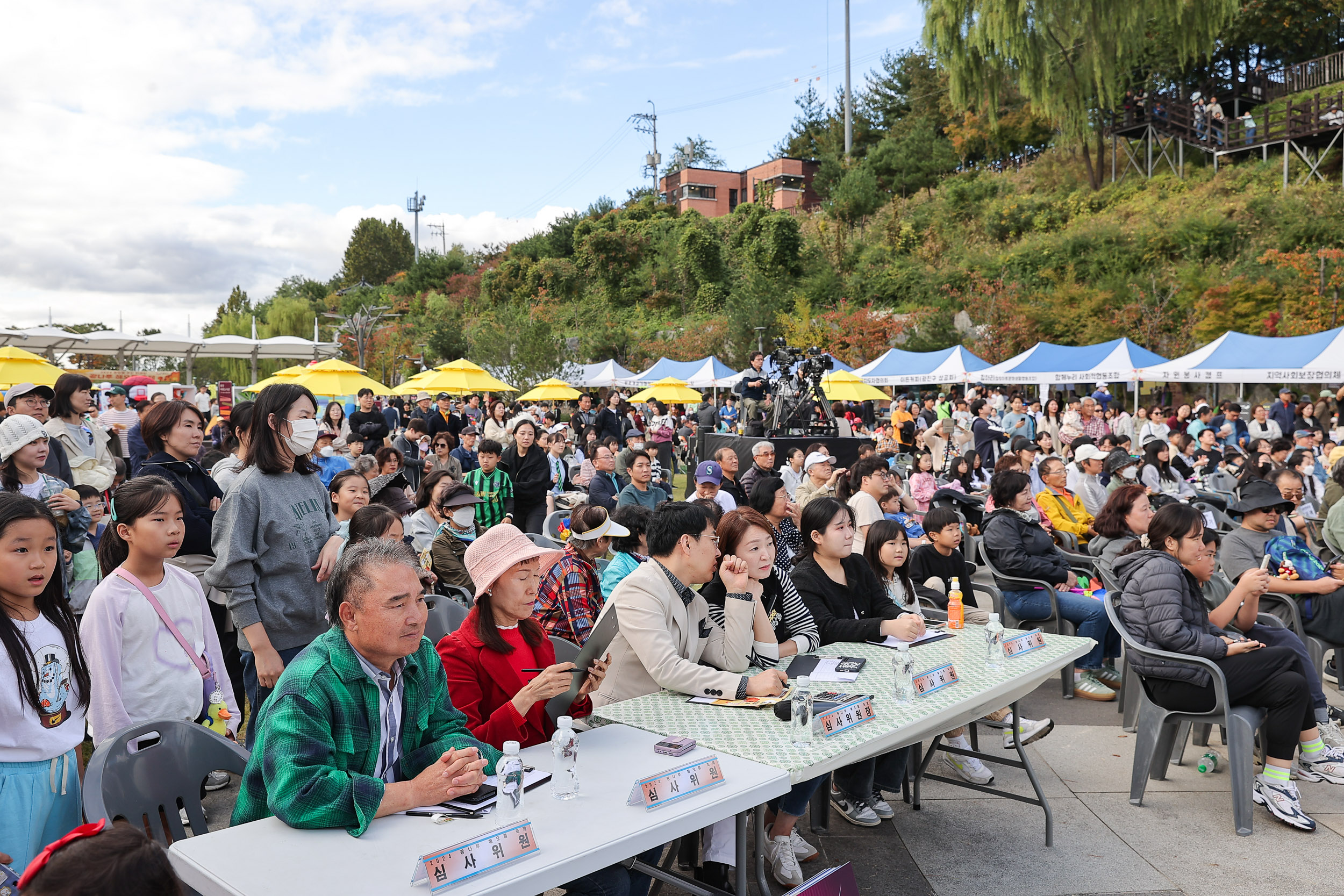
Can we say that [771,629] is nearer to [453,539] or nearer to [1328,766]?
[453,539]

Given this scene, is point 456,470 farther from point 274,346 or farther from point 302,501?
point 274,346

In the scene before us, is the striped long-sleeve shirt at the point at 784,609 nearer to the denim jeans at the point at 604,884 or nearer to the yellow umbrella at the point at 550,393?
the denim jeans at the point at 604,884

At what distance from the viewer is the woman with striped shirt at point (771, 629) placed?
3.11 metres

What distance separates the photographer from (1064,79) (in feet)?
99.3

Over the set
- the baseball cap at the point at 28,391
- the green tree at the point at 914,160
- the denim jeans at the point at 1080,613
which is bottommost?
the denim jeans at the point at 1080,613

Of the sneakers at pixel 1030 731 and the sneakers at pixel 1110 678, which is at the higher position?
Result: the sneakers at pixel 1030 731

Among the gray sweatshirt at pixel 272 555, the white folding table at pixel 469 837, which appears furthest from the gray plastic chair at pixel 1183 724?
the gray sweatshirt at pixel 272 555

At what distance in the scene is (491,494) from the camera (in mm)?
6996

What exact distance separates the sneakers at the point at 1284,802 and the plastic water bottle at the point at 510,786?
329cm

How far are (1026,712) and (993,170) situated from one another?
1459 inches

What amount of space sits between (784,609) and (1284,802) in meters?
2.23

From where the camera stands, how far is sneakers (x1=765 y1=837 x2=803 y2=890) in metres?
3.17

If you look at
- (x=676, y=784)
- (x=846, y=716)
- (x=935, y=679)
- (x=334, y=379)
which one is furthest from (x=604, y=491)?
(x=334, y=379)

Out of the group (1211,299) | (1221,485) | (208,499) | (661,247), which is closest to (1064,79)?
(1211,299)
